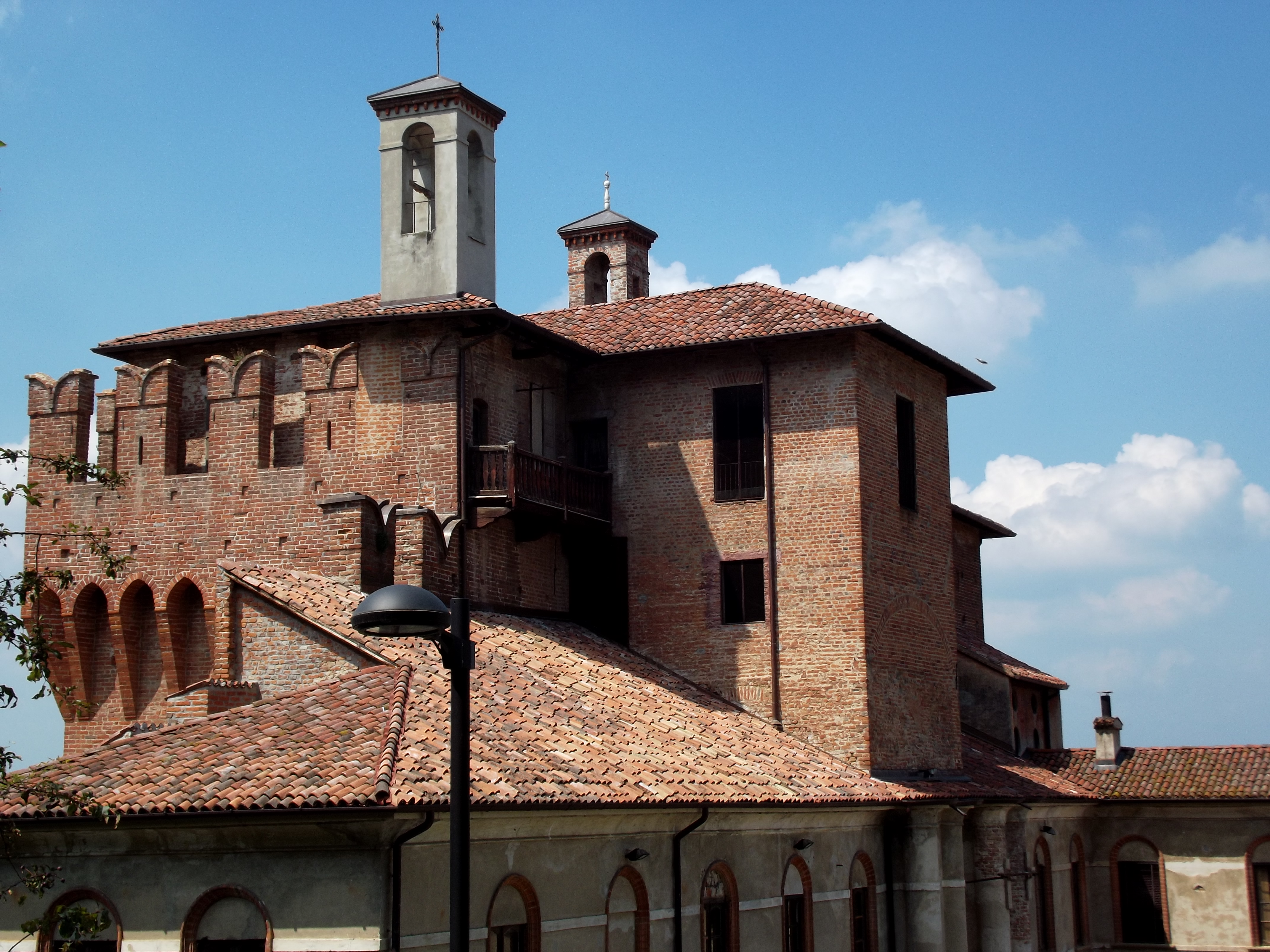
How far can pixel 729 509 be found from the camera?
82.6 ft

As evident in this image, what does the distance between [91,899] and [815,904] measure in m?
9.77

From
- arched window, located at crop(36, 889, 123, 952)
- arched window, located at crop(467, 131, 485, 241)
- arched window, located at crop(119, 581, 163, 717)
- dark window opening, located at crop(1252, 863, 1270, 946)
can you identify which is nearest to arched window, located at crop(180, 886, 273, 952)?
arched window, located at crop(36, 889, 123, 952)

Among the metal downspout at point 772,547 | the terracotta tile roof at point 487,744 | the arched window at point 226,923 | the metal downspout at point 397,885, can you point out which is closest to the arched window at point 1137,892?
the terracotta tile roof at point 487,744

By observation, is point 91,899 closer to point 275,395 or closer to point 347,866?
point 347,866

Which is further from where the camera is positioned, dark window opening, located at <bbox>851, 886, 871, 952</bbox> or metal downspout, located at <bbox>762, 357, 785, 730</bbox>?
metal downspout, located at <bbox>762, 357, 785, 730</bbox>

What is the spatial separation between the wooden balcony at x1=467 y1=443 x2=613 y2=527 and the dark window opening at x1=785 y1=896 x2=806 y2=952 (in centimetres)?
648

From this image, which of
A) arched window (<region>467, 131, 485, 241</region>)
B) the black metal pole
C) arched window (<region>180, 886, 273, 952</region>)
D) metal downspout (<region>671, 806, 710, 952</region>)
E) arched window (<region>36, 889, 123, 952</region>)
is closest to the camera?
the black metal pole

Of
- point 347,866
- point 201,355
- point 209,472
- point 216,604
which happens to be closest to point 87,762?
point 347,866

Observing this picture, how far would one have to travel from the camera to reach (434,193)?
80.6 ft

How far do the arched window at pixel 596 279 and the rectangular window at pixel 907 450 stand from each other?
7.61 meters

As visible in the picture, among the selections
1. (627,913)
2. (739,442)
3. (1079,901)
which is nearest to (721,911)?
(627,913)

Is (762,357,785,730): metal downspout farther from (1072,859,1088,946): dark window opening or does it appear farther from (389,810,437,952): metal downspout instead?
(389,810,437,952): metal downspout

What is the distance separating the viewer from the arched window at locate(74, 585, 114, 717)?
23516mm

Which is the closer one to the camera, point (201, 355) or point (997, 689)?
point (201, 355)
